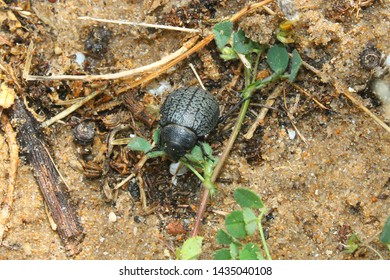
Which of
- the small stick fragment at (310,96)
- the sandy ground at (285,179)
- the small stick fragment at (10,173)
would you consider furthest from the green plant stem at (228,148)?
the small stick fragment at (10,173)

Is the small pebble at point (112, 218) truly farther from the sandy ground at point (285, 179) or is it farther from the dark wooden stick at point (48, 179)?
the dark wooden stick at point (48, 179)

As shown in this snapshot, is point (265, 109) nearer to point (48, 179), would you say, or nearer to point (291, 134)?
point (291, 134)

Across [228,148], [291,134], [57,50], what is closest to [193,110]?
[228,148]

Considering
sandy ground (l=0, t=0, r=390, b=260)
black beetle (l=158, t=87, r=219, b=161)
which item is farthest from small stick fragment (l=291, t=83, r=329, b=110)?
black beetle (l=158, t=87, r=219, b=161)

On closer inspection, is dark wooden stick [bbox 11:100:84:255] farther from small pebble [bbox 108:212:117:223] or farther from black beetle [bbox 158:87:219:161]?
black beetle [bbox 158:87:219:161]

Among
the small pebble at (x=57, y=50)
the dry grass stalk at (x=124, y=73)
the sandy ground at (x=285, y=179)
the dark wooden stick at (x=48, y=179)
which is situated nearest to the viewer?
the sandy ground at (x=285, y=179)
